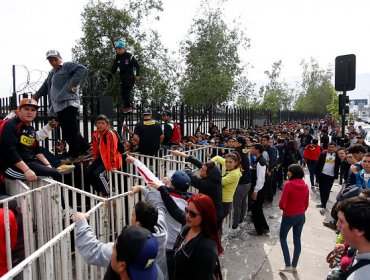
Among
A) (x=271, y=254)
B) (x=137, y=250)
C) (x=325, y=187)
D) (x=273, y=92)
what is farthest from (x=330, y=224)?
(x=273, y=92)

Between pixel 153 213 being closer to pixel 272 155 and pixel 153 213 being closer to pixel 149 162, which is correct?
pixel 149 162

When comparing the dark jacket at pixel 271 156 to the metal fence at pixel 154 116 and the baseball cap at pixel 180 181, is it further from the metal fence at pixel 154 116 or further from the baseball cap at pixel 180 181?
the baseball cap at pixel 180 181

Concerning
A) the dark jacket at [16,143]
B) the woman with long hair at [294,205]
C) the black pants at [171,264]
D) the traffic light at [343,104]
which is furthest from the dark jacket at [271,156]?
the dark jacket at [16,143]

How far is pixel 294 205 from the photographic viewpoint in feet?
15.1

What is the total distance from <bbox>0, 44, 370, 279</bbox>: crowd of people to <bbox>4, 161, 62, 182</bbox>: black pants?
0.03 ft

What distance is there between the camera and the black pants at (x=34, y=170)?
364 centimetres

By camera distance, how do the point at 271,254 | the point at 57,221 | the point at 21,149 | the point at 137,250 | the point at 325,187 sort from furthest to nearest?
1. the point at 325,187
2. the point at 271,254
3. the point at 21,149
4. the point at 57,221
5. the point at 137,250

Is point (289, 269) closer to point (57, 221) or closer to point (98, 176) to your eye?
point (98, 176)

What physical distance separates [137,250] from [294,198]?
339cm

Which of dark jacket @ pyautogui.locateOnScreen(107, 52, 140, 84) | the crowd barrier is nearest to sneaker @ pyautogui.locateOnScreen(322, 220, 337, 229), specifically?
the crowd barrier

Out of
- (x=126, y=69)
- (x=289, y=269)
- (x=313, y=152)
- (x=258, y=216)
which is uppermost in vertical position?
(x=126, y=69)

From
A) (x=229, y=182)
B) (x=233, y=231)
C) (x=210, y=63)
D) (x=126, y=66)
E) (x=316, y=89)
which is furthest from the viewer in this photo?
(x=316, y=89)

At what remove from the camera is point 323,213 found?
7.24m

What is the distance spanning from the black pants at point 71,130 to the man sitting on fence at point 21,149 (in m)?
1.03
